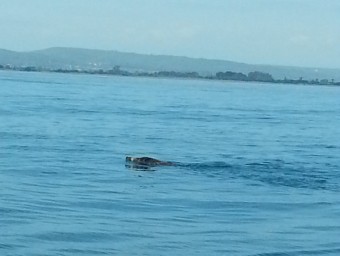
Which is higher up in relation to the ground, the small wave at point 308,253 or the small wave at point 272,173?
the small wave at point 272,173

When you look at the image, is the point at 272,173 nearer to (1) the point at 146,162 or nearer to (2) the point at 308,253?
(1) the point at 146,162

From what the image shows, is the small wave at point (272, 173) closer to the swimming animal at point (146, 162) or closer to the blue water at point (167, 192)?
the blue water at point (167, 192)

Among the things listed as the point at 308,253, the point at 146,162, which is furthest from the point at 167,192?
the point at 308,253

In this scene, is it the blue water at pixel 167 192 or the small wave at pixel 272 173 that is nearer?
the blue water at pixel 167 192

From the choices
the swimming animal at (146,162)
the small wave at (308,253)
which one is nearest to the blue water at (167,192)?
the small wave at (308,253)

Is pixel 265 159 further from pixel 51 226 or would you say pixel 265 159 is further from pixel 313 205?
pixel 51 226

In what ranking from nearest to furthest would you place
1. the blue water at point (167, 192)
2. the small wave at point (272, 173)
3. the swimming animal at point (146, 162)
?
the blue water at point (167, 192)
the small wave at point (272, 173)
the swimming animal at point (146, 162)

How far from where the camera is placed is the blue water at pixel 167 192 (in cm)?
1858

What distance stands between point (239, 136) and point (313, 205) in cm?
2201

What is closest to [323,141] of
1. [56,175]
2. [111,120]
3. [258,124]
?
[258,124]

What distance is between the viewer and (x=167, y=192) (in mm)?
25562

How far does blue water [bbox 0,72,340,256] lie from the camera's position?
18.6 meters

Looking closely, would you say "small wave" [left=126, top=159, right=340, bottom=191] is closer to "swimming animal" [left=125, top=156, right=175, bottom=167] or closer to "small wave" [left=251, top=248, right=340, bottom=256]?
"swimming animal" [left=125, top=156, right=175, bottom=167]

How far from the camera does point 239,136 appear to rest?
46.2 metres
